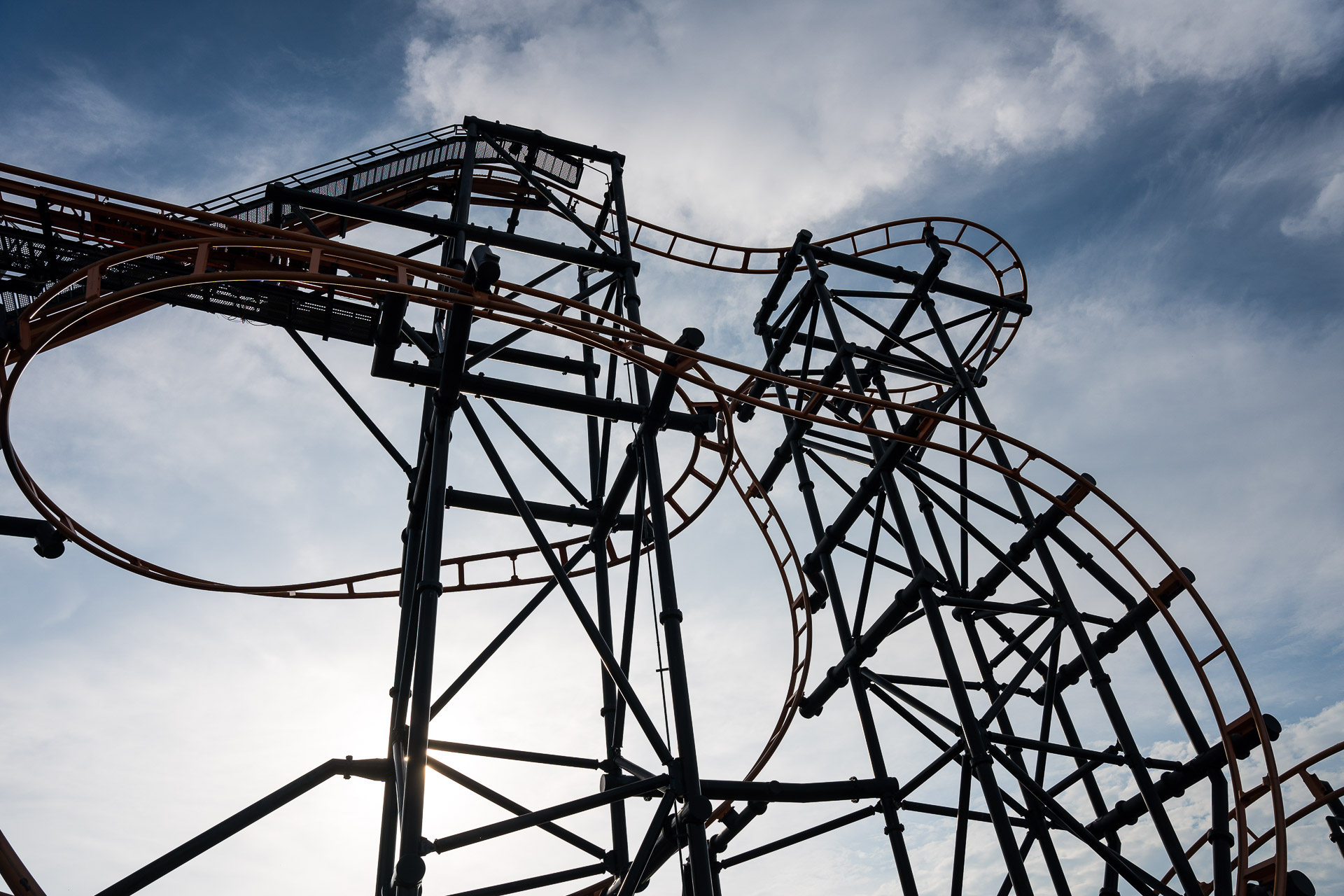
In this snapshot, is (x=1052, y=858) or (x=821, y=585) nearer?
(x=1052, y=858)

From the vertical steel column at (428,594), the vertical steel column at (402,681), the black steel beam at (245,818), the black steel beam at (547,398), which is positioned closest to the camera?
the vertical steel column at (428,594)

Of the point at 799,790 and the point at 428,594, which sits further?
the point at 799,790

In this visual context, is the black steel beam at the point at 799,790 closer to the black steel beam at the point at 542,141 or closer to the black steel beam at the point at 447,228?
the black steel beam at the point at 447,228

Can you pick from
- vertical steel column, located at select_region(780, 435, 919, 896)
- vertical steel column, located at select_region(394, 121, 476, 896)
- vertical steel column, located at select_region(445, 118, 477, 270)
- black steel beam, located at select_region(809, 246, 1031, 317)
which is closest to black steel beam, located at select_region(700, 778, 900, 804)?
Answer: vertical steel column, located at select_region(780, 435, 919, 896)

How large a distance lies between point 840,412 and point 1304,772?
689cm

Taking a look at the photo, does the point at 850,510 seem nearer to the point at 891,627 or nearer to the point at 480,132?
the point at 891,627

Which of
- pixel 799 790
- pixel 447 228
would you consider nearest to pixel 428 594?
pixel 799 790

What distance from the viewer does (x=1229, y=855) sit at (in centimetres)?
822

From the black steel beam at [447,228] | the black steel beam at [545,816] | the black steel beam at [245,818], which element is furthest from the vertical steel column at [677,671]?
the black steel beam at [245,818]

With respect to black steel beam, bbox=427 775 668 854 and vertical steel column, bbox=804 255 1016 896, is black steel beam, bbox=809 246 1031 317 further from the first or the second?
black steel beam, bbox=427 775 668 854

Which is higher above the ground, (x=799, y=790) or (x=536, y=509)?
(x=536, y=509)

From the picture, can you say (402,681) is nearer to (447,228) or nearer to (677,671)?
(677,671)

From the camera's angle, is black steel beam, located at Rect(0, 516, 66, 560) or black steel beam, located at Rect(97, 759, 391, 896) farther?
black steel beam, located at Rect(0, 516, 66, 560)

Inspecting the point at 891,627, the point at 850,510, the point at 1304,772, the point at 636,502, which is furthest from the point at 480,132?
the point at 1304,772
